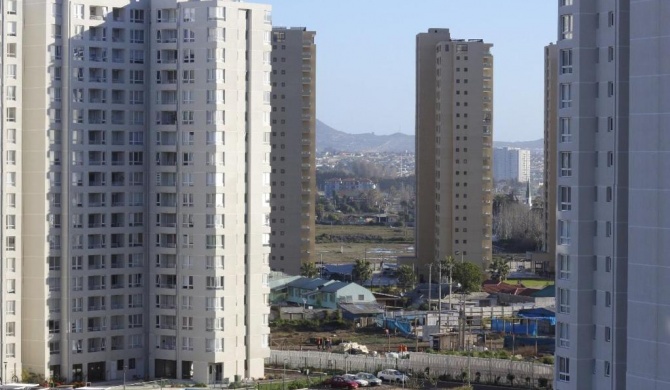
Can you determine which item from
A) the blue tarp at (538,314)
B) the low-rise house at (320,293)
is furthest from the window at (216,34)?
the low-rise house at (320,293)

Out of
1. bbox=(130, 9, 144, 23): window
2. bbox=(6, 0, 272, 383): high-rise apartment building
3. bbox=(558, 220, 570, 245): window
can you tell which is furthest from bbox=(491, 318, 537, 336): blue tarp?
bbox=(558, 220, 570, 245): window

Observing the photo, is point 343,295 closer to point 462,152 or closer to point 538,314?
point 538,314

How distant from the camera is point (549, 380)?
43406mm

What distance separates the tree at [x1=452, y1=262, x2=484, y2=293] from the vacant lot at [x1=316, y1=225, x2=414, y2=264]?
998 inches

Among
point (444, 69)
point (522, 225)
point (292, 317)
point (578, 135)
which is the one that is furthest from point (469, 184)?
point (578, 135)

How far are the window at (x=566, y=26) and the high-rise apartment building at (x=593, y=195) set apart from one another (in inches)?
0.8

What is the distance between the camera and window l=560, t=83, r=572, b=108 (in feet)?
98.5

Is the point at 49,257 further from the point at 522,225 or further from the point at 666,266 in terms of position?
the point at 522,225

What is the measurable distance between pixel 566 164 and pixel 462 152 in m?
52.0

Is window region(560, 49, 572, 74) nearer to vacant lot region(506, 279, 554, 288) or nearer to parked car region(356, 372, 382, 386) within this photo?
parked car region(356, 372, 382, 386)

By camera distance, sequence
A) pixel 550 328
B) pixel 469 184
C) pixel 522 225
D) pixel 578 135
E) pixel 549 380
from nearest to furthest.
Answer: pixel 578 135
pixel 549 380
pixel 550 328
pixel 469 184
pixel 522 225

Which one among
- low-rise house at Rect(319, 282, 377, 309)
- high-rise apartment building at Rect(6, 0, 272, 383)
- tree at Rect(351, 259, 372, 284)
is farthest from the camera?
tree at Rect(351, 259, 372, 284)

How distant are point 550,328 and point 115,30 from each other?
22149 mm

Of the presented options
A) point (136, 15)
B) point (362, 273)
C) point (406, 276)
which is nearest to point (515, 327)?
point (406, 276)
